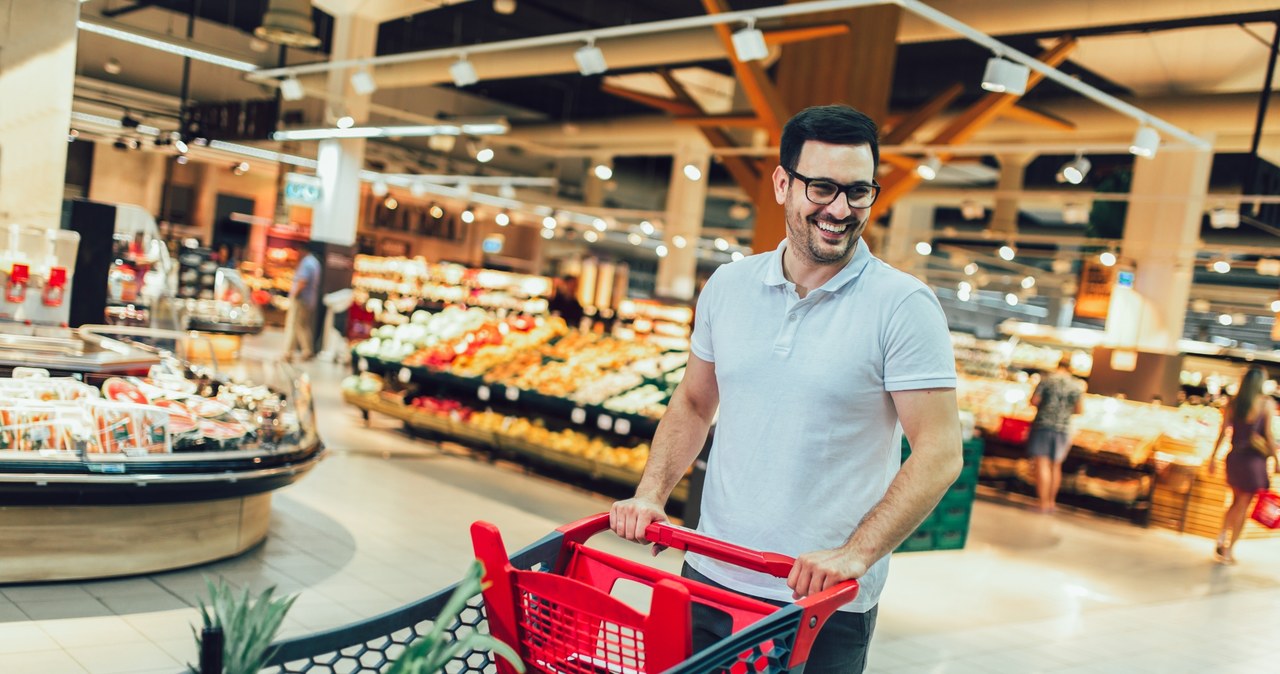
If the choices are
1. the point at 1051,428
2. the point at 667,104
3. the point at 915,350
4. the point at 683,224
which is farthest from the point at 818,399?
the point at 683,224

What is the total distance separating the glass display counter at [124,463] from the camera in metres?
4.43

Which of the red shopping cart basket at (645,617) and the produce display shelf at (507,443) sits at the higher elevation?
the red shopping cart basket at (645,617)

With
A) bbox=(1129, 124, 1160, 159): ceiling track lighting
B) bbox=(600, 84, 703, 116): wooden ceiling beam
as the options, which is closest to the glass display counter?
bbox=(600, 84, 703, 116): wooden ceiling beam

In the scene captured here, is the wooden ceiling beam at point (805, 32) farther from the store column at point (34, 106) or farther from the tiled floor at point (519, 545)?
the store column at point (34, 106)

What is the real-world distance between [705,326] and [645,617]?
0.74 m

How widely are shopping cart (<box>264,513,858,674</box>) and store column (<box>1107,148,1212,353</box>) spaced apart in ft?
43.9

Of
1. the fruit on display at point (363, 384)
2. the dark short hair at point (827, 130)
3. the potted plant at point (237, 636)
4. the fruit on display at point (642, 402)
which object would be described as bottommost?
the fruit on display at point (363, 384)

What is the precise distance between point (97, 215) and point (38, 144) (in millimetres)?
604

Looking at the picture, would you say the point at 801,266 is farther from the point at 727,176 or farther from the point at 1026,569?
the point at 727,176

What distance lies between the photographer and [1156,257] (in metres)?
14.1

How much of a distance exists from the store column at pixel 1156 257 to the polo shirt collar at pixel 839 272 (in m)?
13.1

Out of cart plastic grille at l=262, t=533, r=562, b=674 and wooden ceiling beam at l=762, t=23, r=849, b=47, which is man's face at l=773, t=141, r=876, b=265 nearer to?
cart plastic grille at l=262, t=533, r=562, b=674

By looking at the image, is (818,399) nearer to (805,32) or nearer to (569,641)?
(569,641)

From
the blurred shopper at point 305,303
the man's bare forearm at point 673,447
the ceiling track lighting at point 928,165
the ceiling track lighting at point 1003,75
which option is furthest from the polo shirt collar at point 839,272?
the blurred shopper at point 305,303
